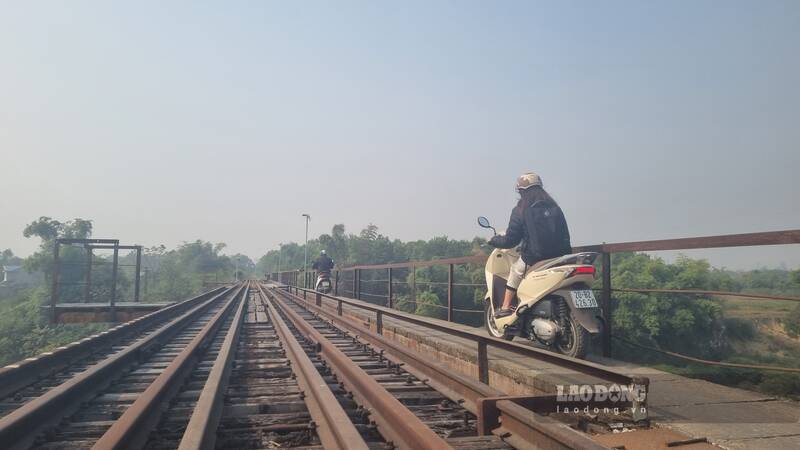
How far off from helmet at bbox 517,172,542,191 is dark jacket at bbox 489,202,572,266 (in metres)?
A: 0.22

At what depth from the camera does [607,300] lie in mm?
4965

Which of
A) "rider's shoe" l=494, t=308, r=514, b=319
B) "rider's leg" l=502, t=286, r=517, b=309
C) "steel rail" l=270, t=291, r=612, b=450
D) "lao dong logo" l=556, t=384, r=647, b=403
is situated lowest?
"steel rail" l=270, t=291, r=612, b=450

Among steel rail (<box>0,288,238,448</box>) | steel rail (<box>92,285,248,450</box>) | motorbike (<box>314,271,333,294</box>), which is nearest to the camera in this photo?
steel rail (<box>92,285,248,450</box>)

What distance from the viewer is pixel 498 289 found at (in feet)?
19.1

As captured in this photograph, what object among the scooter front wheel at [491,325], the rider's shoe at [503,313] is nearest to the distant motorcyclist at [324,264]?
the scooter front wheel at [491,325]

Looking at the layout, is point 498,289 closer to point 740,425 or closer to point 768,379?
point 768,379

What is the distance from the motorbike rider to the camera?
15.9ft

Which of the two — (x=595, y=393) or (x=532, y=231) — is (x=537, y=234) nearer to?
(x=532, y=231)

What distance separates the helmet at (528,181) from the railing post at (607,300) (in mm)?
933

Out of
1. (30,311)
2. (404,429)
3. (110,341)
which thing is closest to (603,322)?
(404,429)

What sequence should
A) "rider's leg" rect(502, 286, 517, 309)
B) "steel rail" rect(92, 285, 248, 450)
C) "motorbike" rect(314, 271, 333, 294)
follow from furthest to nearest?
"motorbike" rect(314, 271, 333, 294) < "rider's leg" rect(502, 286, 517, 309) < "steel rail" rect(92, 285, 248, 450)

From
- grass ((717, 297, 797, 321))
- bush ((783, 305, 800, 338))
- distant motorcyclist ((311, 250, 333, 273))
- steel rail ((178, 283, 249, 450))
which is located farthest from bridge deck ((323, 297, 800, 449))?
distant motorcyclist ((311, 250, 333, 273))

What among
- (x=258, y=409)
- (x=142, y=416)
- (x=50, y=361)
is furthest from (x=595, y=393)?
(x=50, y=361)

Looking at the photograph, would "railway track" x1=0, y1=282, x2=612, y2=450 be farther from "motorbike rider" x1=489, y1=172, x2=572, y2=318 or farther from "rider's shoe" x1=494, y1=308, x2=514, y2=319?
"motorbike rider" x1=489, y1=172, x2=572, y2=318
